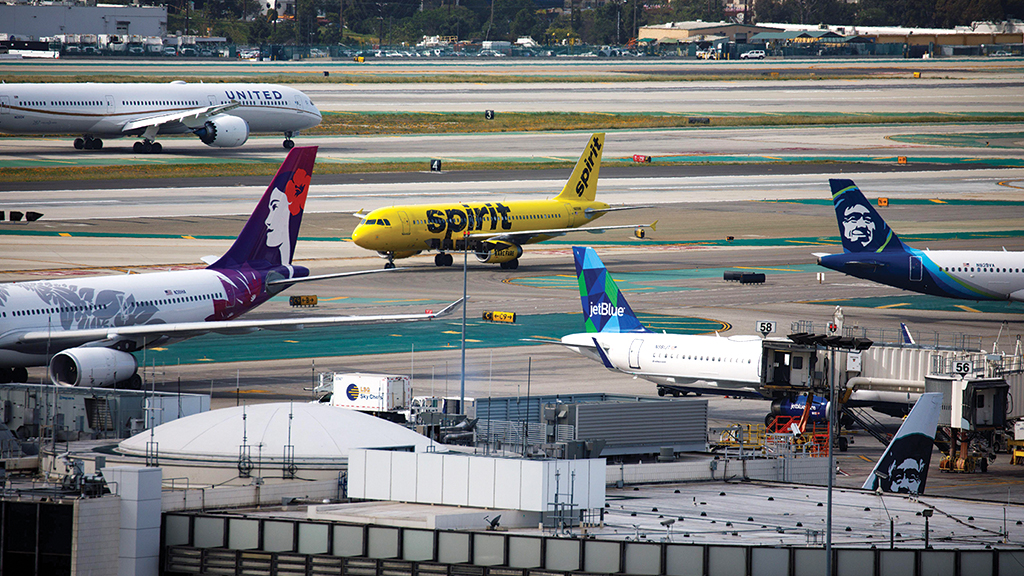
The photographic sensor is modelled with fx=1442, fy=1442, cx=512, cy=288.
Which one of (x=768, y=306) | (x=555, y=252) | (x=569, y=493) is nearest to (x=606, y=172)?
(x=555, y=252)

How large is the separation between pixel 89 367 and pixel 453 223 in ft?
155

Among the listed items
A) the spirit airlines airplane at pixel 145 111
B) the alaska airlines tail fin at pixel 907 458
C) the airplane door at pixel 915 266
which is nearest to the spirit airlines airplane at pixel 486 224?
the airplane door at pixel 915 266

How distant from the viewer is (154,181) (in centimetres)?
15188

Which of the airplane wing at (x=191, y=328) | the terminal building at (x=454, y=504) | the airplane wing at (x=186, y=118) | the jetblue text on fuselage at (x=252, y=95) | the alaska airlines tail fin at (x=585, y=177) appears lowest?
the terminal building at (x=454, y=504)

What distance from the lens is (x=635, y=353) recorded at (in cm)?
7200

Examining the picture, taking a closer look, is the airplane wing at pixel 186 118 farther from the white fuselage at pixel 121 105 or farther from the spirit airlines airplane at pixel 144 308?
the spirit airlines airplane at pixel 144 308

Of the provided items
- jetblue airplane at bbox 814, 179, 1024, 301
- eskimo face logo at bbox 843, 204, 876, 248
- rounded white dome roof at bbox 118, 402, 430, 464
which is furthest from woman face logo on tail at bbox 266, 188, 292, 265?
eskimo face logo at bbox 843, 204, 876, 248

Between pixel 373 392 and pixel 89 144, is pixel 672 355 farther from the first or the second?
pixel 89 144

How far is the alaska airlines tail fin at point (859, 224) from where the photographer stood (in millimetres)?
93188

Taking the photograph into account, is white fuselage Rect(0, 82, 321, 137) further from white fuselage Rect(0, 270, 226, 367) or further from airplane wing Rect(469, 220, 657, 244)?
white fuselage Rect(0, 270, 226, 367)

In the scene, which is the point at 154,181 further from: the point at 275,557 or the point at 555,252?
the point at 275,557

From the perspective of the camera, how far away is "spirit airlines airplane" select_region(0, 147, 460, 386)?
6169 centimetres

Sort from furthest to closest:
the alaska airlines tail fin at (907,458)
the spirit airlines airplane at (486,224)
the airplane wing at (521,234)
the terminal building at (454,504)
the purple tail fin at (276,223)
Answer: the airplane wing at (521,234)
the spirit airlines airplane at (486,224)
the purple tail fin at (276,223)
the alaska airlines tail fin at (907,458)
the terminal building at (454,504)

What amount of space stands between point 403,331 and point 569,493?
49447 millimetres
